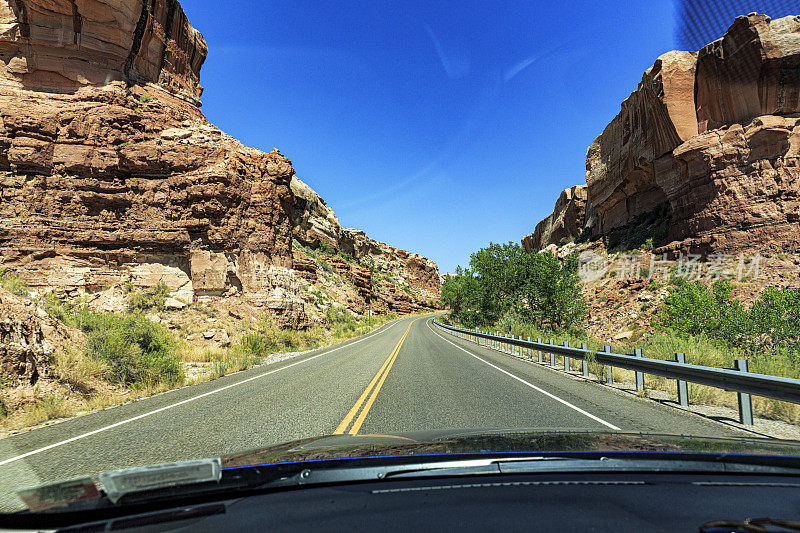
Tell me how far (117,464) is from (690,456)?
5544 mm

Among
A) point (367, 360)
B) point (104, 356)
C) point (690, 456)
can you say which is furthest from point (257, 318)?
point (690, 456)

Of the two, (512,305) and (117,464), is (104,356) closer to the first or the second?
(117,464)

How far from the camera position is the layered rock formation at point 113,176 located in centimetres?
2264

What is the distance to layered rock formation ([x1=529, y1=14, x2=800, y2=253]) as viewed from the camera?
90.9 ft

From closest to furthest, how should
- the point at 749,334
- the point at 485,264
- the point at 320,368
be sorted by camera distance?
the point at 320,368
the point at 749,334
the point at 485,264

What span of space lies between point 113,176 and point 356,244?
69.2 metres

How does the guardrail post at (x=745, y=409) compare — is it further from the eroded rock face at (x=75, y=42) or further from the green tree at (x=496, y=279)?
the eroded rock face at (x=75, y=42)

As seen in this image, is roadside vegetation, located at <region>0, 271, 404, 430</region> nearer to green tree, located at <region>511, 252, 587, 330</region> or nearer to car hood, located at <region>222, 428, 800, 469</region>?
car hood, located at <region>222, 428, 800, 469</region>

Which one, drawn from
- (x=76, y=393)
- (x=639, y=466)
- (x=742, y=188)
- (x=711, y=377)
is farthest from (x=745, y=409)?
(x=742, y=188)

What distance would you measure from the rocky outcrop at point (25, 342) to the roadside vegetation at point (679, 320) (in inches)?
535

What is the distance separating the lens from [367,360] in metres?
14.7

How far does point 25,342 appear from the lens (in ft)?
26.8

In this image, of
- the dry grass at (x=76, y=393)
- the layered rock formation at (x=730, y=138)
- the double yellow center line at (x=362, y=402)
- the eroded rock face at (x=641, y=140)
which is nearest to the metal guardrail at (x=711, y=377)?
the double yellow center line at (x=362, y=402)

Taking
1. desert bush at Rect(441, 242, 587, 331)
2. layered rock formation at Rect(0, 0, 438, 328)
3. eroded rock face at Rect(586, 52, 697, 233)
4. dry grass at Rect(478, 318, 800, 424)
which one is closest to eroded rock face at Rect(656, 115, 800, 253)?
eroded rock face at Rect(586, 52, 697, 233)
